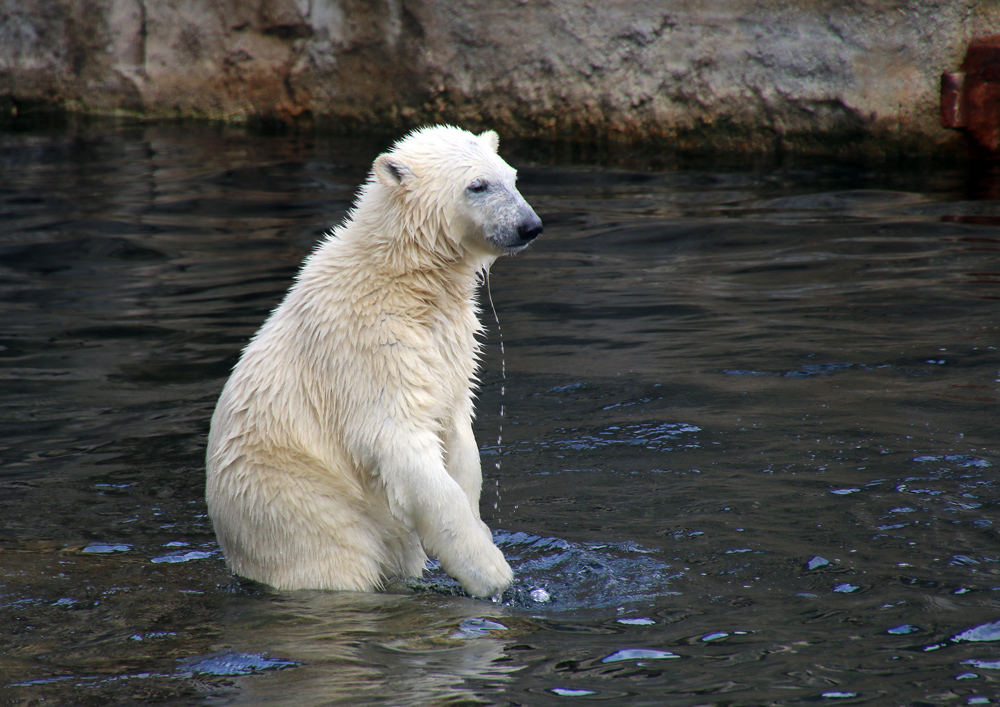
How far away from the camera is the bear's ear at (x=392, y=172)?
3422mm

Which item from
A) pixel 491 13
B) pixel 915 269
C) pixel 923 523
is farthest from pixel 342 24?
pixel 923 523

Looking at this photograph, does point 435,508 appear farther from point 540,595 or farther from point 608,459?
point 608,459

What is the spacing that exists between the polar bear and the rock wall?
631 cm

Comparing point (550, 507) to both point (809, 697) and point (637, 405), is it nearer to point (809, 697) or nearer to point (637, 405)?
point (637, 405)

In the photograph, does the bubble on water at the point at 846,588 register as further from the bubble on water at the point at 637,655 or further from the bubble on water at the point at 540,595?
the bubble on water at the point at 540,595

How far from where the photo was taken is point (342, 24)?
424 inches

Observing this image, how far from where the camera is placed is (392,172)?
345 cm

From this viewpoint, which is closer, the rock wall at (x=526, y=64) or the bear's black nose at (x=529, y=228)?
the bear's black nose at (x=529, y=228)

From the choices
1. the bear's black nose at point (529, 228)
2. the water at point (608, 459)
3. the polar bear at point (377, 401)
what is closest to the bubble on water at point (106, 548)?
the water at point (608, 459)

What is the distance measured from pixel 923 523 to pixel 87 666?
104 inches

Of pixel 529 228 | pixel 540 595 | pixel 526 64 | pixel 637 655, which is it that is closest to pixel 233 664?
pixel 540 595

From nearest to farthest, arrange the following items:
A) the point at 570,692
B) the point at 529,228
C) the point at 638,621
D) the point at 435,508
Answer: the point at 570,692
the point at 638,621
the point at 435,508
the point at 529,228

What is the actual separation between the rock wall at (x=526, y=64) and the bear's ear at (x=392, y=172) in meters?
6.47

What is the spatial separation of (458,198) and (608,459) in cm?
145
